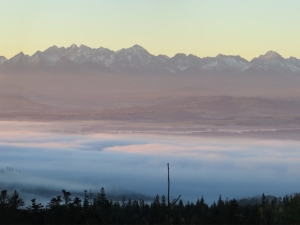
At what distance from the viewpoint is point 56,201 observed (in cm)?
10156

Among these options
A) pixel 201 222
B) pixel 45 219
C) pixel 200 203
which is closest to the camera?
pixel 45 219

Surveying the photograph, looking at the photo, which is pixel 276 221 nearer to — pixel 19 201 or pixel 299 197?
pixel 299 197

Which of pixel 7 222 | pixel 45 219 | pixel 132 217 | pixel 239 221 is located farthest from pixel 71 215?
pixel 132 217

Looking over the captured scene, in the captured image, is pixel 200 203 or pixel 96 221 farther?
pixel 200 203

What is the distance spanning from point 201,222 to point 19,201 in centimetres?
4512

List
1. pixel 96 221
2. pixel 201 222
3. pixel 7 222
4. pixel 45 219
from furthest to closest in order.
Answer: pixel 201 222 < pixel 45 219 < pixel 7 222 < pixel 96 221

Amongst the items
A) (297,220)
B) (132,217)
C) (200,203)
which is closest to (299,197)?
(297,220)

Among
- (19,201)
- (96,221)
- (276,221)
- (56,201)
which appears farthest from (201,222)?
(96,221)

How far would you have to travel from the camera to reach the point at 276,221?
140 metres

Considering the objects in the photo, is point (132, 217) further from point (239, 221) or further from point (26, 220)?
point (26, 220)

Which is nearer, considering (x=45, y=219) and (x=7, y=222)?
(x=7, y=222)

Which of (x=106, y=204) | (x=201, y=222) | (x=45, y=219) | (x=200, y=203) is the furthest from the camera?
(x=200, y=203)

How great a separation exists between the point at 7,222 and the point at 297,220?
136 feet

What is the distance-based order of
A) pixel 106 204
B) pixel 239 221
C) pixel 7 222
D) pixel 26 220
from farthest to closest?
pixel 106 204, pixel 239 221, pixel 26 220, pixel 7 222
